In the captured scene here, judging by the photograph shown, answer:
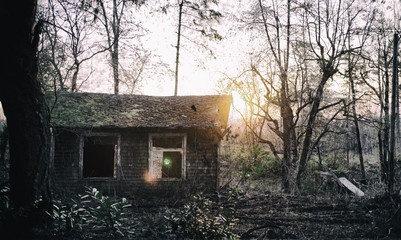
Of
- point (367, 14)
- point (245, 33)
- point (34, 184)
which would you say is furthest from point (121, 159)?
point (367, 14)

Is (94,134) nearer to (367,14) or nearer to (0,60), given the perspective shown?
(0,60)

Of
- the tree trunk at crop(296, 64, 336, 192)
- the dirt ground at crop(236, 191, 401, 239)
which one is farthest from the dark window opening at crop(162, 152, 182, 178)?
the tree trunk at crop(296, 64, 336, 192)

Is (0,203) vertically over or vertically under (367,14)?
under

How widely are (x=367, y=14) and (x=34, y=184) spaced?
55.2ft

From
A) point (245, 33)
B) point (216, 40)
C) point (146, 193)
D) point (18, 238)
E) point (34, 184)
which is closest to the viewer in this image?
point (18, 238)

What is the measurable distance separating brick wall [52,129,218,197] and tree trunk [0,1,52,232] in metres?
7.49

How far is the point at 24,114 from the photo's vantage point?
4469mm

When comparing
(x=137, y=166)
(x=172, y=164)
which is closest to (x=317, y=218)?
(x=137, y=166)

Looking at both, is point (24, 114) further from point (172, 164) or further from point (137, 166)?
point (172, 164)

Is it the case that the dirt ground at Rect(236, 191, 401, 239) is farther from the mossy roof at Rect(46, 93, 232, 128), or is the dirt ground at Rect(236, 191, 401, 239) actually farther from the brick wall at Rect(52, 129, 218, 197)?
the mossy roof at Rect(46, 93, 232, 128)

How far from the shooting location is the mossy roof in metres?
11.7

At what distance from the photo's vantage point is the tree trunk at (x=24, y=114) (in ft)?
14.3

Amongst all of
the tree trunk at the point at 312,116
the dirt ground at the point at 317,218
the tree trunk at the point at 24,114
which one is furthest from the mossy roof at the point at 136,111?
the tree trunk at the point at 24,114

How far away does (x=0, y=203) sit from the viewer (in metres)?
4.29
